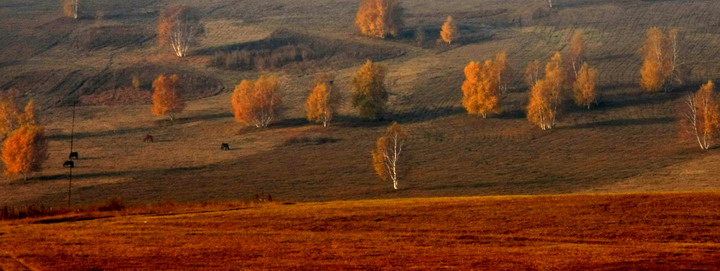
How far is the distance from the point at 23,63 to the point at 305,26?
136 ft

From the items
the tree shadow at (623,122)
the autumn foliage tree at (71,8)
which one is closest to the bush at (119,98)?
the autumn foliage tree at (71,8)

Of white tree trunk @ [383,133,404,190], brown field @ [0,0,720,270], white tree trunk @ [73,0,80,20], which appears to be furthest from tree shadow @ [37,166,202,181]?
white tree trunk @ [73,0,80,20]

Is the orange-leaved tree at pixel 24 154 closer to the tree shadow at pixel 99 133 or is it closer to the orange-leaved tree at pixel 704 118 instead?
the tree shadow at pixel 99 133

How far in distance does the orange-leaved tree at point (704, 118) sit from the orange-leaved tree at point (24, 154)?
188 ft

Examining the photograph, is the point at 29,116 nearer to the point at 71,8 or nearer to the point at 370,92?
the point at 370,92

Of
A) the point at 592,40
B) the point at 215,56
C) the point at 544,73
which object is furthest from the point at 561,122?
the point at 215,56

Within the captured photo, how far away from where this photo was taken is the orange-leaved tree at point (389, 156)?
83000mm

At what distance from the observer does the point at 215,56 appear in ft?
465

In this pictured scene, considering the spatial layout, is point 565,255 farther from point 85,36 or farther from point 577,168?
point 85,36

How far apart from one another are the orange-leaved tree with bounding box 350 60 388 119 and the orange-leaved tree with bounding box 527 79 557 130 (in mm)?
16131

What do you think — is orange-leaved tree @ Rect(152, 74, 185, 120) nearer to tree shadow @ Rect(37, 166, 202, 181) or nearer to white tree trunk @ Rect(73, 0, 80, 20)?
tree shadow @ Rect(37, 166, 202, 181)

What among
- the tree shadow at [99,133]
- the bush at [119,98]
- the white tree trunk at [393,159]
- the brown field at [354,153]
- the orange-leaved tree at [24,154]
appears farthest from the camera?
the bush at [119,98]

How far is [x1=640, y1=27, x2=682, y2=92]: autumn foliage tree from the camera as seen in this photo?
116 metres

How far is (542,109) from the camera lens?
10350 cm
